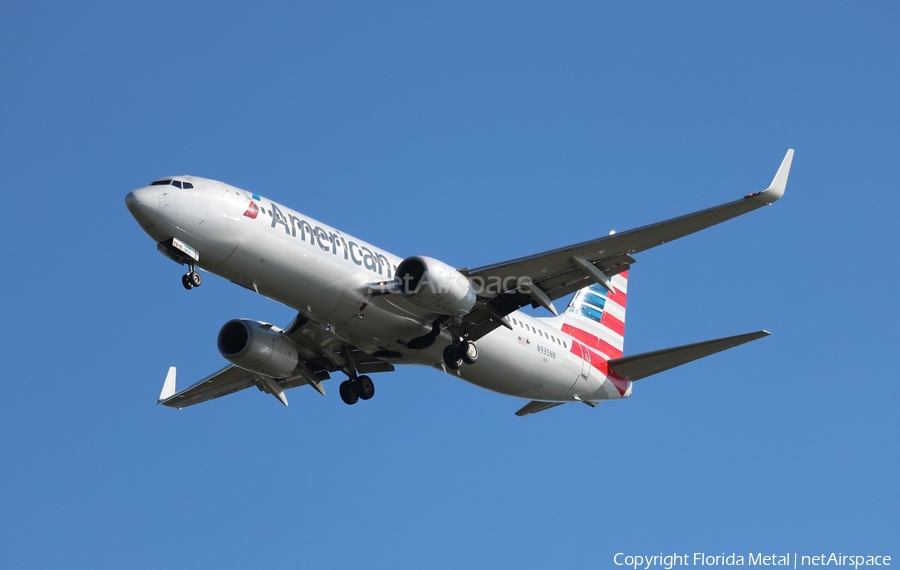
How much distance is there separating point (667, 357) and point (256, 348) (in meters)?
13.1

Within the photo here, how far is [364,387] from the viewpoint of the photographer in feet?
119

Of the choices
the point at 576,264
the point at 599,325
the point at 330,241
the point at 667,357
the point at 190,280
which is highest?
the point at 599,325

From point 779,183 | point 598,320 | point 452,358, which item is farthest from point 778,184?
point 598,320

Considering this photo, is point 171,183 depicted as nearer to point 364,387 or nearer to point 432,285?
point 432,285

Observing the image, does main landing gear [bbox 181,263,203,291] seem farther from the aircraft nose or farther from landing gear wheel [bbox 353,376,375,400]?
landing gear wheel [bbox 353,376,375,400]

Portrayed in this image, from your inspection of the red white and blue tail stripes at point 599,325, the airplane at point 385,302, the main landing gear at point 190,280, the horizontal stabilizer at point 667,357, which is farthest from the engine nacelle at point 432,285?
the horizontal stabilizer at point 667,357

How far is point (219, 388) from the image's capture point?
39812 mm

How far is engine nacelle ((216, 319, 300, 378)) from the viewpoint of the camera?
115 feet

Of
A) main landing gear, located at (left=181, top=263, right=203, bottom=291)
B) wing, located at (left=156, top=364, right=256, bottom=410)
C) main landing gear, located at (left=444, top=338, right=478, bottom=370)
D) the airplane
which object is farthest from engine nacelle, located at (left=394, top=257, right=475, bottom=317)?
wing, located at (left=156, top=364, right=256, bottom=410)

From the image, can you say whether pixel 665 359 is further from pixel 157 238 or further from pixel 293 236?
pixel 157 238

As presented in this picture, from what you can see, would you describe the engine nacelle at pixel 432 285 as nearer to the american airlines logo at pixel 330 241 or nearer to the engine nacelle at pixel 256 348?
the american airlines logo at pixel 330 241

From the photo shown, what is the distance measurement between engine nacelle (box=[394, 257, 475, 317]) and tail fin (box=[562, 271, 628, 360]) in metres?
8.36

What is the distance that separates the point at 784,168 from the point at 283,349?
16.4m

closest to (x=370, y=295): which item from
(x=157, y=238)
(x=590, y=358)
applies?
(x=157, y=238)
